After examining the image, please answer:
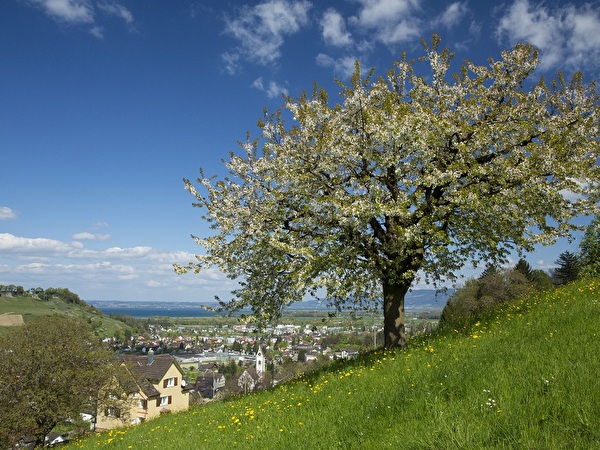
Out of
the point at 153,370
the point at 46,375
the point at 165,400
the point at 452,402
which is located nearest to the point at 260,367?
the point at 165,400

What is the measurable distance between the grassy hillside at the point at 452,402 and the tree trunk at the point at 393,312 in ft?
8.55

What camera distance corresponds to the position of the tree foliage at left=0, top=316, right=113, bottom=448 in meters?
32.8

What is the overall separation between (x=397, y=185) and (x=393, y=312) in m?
4.98

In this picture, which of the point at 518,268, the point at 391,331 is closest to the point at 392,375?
the point at 391,331

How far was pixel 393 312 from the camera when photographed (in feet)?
51.6

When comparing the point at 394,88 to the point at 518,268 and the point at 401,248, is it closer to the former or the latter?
the point at 401,248

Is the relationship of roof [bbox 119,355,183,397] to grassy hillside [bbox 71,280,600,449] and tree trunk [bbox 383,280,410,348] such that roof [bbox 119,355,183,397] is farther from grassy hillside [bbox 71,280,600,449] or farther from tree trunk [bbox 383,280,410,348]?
tree trunk [bbox 383,280,410,348]

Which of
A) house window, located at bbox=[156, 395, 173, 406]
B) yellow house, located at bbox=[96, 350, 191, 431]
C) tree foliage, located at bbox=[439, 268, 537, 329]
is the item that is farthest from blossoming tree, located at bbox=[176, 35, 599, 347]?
house window, located at bbox=[156, 395, 173, 406]

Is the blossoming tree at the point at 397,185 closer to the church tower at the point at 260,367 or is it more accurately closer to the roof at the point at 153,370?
the roof at the point at 153,370

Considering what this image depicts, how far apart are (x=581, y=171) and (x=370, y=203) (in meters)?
7.13

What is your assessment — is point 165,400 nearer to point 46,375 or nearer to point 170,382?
point 170,382

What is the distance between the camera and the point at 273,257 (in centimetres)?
1472

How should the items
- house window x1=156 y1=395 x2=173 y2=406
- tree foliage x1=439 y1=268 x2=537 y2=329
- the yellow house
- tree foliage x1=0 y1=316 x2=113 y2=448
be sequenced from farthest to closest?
house window x1=156 y1=395 x2=173 y2=406
the yellow house
tree foliage x1=439 y1=268 x2=537 y2=329
tree foliage x1=0 y1=316 x2=113 y2=448

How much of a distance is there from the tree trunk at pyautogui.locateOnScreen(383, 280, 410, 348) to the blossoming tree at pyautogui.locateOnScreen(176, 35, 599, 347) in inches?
1.8
